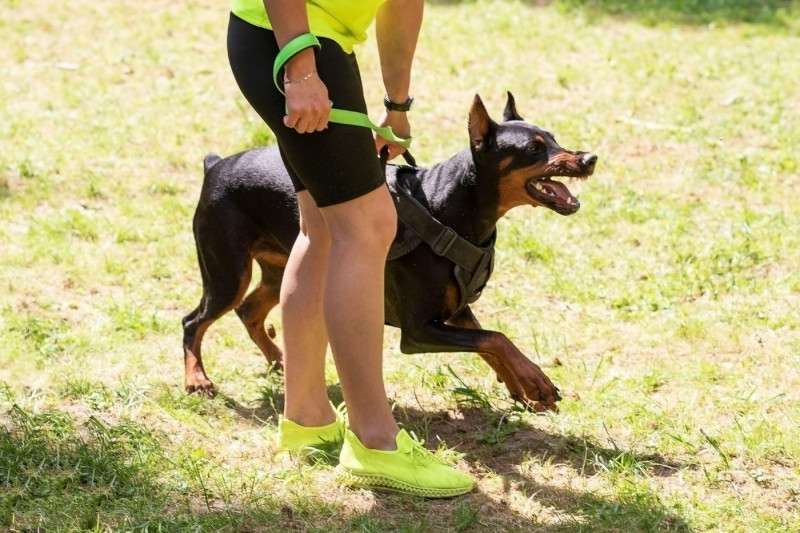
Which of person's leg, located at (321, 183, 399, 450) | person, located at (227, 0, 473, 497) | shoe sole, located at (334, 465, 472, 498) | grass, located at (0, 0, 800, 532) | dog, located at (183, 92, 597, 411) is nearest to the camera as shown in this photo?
person, located at (227, 0, 473, 497)

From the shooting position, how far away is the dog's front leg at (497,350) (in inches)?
149

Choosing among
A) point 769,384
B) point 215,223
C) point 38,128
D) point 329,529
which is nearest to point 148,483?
point 329,529

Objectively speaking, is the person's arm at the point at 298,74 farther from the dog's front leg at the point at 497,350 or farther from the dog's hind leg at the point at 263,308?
the dog's hind leg at the point at 263,308

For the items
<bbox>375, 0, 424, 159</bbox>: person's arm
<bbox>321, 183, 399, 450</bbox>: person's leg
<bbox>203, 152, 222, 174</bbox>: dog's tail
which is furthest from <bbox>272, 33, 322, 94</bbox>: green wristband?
<bbox>203, 152, 222, 174</bbox>: dog's tail

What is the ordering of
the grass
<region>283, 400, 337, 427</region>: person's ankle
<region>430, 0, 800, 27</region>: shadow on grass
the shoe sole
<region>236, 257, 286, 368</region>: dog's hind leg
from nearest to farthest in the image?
the shoe sole → the grass → <region>283, 400, 337, 427</region>: person's ankle → <region>236, 257, 286, 368</region>: dog's hind leg → <region>430, 0, 800, 27</region>: shadow on grass

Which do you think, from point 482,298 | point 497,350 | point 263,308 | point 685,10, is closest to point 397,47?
point 497,350

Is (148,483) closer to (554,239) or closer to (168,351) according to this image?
(168,351)

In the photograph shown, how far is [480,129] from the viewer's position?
4.03m

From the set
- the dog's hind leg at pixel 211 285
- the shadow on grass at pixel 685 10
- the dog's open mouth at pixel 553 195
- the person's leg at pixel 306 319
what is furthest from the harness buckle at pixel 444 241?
the shadow on grass at pixel 685 10

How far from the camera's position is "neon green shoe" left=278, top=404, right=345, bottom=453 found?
12.2ft

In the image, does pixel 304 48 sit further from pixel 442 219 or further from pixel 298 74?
pixel 442 219

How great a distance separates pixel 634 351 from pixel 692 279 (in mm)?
830

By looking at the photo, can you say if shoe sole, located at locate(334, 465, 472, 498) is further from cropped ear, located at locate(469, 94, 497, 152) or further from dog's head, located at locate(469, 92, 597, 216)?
cropped ear, located at locate(469, 94, 497, 152)

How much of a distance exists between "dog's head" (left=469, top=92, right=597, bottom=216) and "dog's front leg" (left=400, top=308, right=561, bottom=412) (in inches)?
19.9
